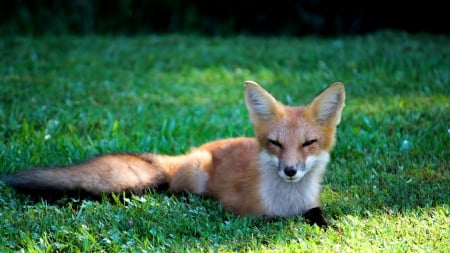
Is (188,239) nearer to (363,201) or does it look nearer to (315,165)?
(315,165)

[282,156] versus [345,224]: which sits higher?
[282,156]

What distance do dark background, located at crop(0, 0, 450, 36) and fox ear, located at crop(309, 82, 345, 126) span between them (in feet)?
28.3

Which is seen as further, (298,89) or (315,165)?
(298,89)

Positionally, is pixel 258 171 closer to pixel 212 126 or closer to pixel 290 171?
pixel 290 171

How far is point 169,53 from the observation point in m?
12.1

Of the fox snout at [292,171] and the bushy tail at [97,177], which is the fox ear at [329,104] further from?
the bushy tail at [97,177]

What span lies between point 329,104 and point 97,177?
1991 millimetres

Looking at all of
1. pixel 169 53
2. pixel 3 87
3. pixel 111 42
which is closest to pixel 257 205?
pixel 3 87

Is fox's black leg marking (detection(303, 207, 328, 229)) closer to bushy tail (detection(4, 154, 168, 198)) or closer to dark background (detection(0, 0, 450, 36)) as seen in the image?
bushy tail (detection(4, 154, 168, 198))

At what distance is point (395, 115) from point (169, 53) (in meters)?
5.17

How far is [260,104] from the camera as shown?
5.48m

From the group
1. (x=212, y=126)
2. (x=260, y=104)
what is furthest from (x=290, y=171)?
(x=212, y=126)

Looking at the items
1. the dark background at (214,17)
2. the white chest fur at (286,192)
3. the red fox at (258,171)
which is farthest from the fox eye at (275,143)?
the dark background at (214,17)

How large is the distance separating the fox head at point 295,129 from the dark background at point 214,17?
28.5ft
